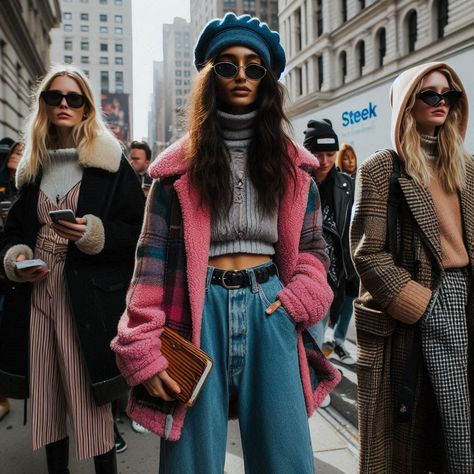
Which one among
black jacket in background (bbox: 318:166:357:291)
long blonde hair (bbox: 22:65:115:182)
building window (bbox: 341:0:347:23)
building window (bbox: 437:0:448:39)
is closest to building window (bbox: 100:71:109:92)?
building window (bbox: 341:0:347:23)

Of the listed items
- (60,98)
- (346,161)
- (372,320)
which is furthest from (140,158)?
(372,320)

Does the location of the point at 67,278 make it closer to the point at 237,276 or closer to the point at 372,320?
the point at 237,276

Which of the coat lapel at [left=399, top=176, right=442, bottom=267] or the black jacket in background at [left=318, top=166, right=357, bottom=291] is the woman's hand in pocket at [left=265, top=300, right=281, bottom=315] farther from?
the black jacket in background at [left=318, top=166, right=357, bottom=291]

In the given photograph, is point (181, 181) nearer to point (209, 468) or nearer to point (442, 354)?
point (209, 468)

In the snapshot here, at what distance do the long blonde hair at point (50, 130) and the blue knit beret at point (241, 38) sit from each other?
989 mm

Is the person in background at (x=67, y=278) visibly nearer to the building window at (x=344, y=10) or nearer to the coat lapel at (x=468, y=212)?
the coat lapel at (x=468, y=212)

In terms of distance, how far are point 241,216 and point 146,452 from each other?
220 cm

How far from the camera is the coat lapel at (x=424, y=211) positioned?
88.3 inches

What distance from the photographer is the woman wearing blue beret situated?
5.36 ft

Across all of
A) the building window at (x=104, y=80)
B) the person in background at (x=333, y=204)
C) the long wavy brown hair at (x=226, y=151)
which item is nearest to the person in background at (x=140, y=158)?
the person in background at (x=333, y=204)

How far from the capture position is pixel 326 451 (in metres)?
3.20

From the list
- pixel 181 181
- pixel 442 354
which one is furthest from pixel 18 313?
pixel 442 354

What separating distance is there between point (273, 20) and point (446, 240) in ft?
309

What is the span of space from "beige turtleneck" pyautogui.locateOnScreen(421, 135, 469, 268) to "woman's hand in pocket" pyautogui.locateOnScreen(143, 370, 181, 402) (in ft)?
4.61
